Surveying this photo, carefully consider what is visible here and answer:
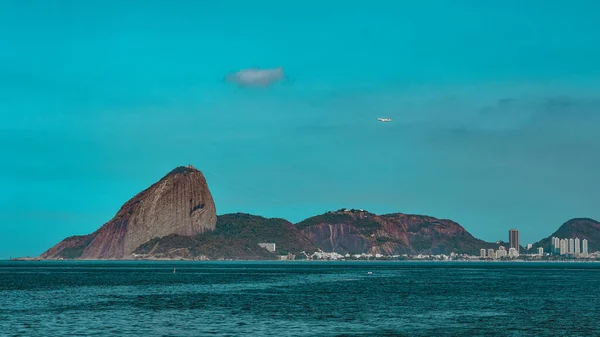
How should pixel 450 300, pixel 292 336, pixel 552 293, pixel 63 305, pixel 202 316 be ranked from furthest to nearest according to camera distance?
pixel 552 293
pixel 450 300
pixel 63 305
pixel 202 316
pixel 292 336

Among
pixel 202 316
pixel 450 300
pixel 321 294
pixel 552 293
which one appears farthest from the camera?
pixel 552 293

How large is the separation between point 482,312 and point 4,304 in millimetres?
58113

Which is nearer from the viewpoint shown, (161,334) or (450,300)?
(161,334)

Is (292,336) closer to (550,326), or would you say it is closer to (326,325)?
(326,325)

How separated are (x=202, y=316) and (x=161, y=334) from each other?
16.3 m

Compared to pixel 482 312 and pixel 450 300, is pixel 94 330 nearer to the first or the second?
pixel 482 312

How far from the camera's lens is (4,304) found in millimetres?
97438

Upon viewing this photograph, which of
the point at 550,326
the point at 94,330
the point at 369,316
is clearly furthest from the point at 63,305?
the point at 550,326

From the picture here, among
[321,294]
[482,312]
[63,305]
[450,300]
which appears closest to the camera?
[482,312]

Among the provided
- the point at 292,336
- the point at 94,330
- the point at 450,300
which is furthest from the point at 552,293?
the point at 94,330

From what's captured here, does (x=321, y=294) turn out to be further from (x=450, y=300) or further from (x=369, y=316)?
(x=369, y=316)

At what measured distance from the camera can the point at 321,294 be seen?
4860 inches

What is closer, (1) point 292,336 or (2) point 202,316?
(1) point 292,336

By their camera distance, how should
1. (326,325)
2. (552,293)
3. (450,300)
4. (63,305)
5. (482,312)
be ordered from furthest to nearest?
(552,293), (450,300), (63,305), (482,312), (326,325)
